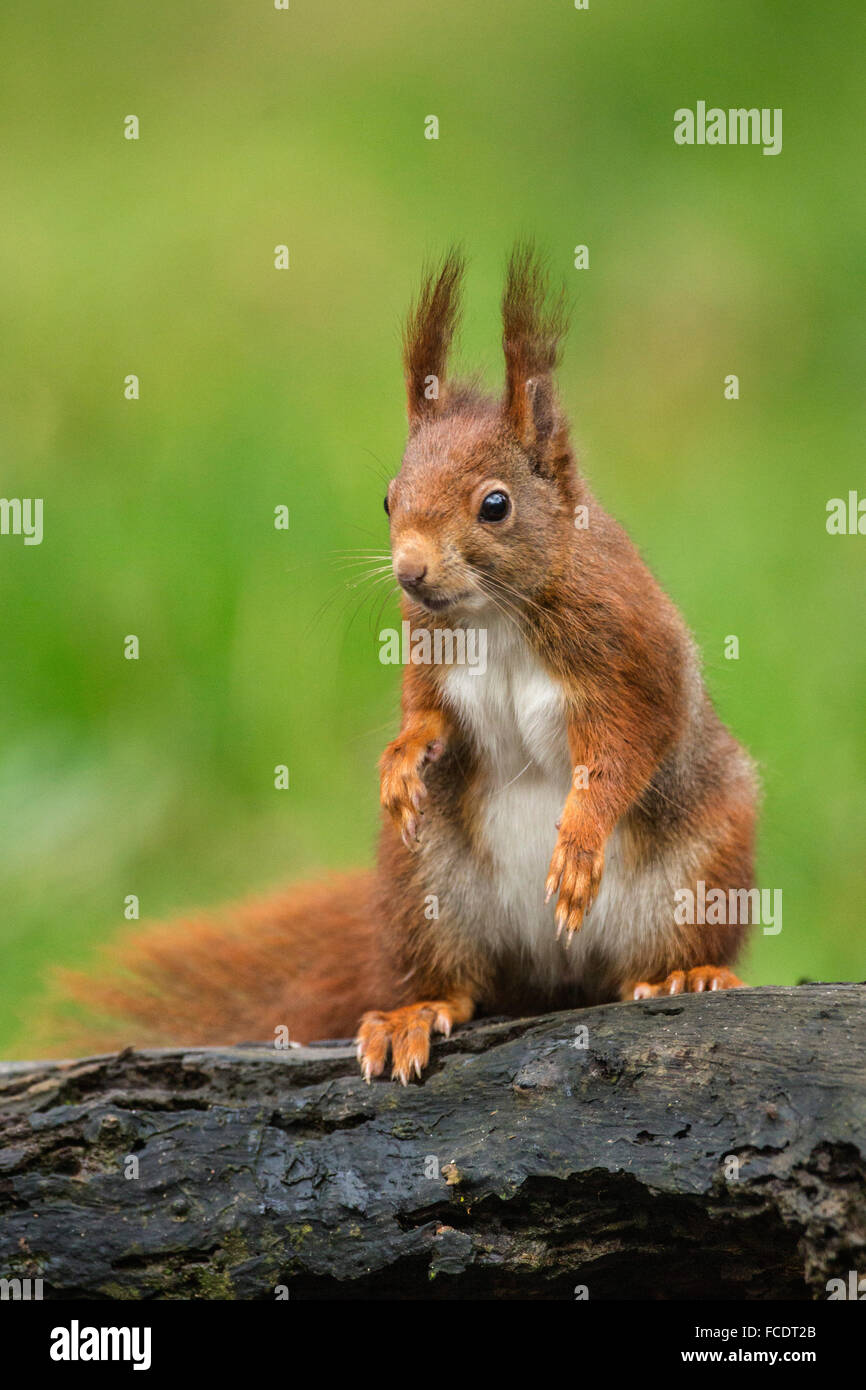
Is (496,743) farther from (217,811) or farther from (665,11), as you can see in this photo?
(665,11)

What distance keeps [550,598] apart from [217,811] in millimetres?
2032

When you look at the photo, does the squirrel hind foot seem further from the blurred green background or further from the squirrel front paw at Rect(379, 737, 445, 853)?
the blurred green background

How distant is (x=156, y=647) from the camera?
14.9ft

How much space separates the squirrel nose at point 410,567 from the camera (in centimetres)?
233

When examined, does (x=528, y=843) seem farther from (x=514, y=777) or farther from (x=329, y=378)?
(x=329, y=378)

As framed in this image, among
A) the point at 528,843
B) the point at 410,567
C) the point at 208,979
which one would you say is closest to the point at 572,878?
the point at 528,843

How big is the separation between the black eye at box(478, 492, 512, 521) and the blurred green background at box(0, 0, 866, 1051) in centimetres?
62

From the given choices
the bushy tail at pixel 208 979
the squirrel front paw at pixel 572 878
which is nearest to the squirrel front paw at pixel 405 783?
the squirrel front paw at pixel 572 878

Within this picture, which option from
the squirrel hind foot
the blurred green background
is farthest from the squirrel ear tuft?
the squirrel hind foot

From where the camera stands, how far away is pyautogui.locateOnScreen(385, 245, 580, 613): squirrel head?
7.89 ft

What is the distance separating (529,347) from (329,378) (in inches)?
107

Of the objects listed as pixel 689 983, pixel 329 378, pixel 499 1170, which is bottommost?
pixel 499 1170

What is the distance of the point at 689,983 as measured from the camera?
8.66 feet

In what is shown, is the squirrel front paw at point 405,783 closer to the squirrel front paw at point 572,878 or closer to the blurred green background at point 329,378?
the squirrel front paw at point 572,878
